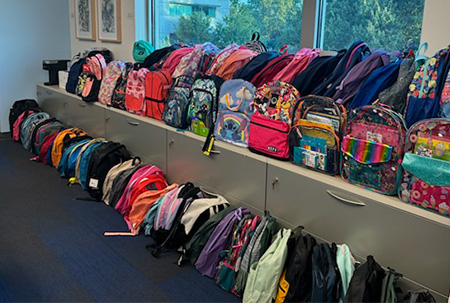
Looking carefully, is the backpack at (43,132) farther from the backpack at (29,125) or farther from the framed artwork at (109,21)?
the framed artwork at (109,21)

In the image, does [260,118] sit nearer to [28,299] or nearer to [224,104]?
[224,104]

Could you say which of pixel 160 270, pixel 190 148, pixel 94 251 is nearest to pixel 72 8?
pixel 190 148

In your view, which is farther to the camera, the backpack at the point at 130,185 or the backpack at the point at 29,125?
the backpack at the point at 29,125

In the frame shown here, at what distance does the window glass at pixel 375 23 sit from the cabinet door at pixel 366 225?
0.95 metres

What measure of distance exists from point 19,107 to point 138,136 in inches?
89.9

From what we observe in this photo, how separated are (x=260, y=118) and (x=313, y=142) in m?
0.36

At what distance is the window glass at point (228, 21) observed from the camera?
10.1ft

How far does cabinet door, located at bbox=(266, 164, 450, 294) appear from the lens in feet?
5.71

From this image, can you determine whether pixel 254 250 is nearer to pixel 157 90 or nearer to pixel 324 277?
pixel 324 277

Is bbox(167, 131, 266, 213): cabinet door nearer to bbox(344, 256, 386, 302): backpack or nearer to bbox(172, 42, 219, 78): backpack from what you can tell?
bbox(172, 42, 219, 78): backpack

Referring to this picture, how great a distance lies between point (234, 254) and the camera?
7.50 ft

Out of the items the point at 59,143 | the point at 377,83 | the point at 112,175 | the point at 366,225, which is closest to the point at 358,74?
the point at 377,83

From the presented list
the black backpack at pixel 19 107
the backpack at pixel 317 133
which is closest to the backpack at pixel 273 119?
the backpack at pixel 317 133

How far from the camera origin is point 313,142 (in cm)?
223
